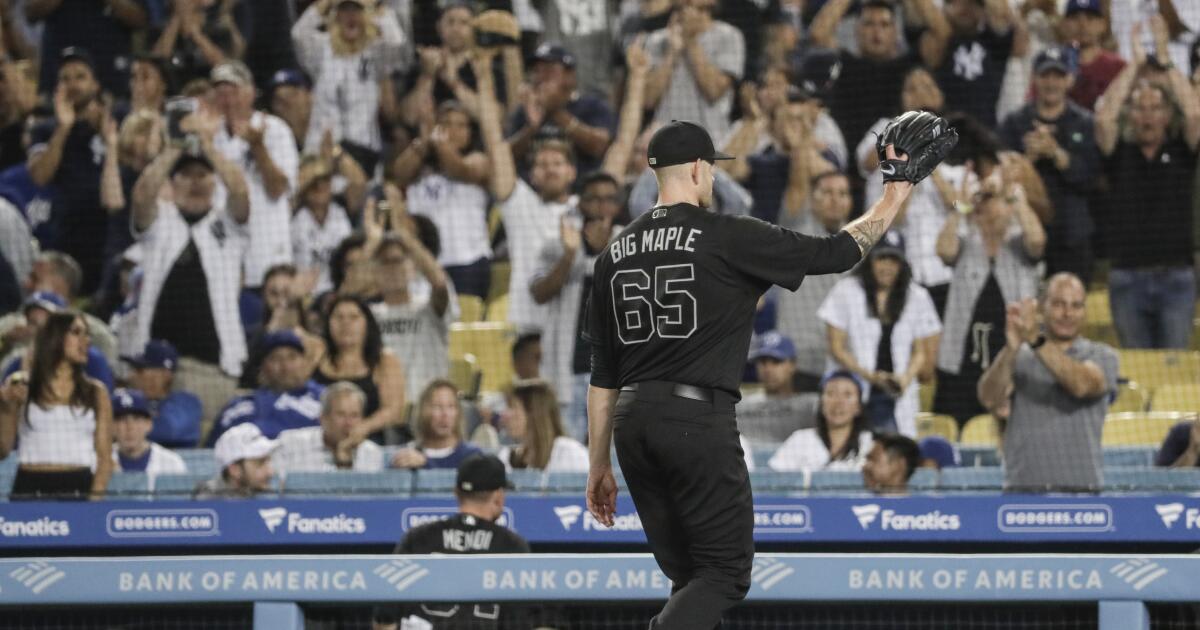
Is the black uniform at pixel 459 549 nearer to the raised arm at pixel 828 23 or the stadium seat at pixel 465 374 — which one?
the stadium seat at pixel 465 374

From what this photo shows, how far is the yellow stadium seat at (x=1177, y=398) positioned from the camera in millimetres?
7922

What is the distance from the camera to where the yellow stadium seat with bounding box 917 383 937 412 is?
8391mm

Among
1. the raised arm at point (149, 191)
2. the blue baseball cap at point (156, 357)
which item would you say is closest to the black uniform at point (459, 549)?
the blue baseball cap at point (156, 357)

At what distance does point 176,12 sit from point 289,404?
12.9 feet

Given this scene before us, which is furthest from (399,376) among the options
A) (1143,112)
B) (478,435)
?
(1143,112)

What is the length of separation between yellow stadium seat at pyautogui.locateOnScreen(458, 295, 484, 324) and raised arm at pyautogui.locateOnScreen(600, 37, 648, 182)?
40.7 inches

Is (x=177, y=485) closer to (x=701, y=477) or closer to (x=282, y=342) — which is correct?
(x=282, y=342)

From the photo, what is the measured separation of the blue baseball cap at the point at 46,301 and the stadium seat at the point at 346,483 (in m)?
1.82

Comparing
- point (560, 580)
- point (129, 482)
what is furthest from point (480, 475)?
point (129, 482)

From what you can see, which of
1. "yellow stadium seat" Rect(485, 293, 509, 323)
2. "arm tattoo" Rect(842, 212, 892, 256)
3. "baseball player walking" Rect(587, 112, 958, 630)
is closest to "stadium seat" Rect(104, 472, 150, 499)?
"yellow stadium seat" Rect(485, 293, 509, 323)

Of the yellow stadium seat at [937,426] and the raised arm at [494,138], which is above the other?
the raised arm at [494,138]

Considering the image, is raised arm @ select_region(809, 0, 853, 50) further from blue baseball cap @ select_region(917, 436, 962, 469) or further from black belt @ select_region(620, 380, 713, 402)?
black belt @ select_region(620, 380, 713, 402)

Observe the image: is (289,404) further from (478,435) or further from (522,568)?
(522,568)

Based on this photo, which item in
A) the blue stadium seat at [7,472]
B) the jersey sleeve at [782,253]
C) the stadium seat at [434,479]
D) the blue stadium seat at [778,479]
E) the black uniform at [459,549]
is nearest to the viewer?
the jersey sleeve at [782,253]
